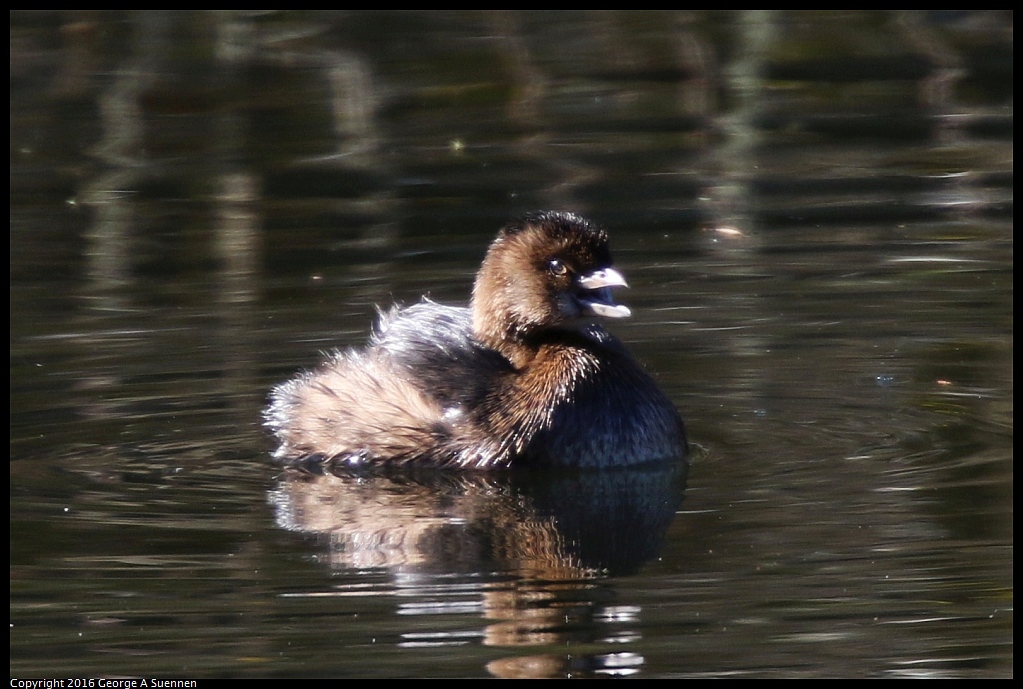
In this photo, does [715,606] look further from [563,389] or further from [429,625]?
[563,389]

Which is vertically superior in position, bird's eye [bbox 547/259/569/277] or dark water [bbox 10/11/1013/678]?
bird's eye [bbox 547/259/569/277]

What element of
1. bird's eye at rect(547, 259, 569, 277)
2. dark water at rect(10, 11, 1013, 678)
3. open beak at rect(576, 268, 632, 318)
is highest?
bird's eye at rect(547, 259, 569, 277)

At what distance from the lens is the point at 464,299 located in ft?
32.1

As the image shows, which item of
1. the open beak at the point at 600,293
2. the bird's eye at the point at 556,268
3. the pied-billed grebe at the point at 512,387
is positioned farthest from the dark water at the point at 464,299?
the bird's eye at the point at 556,268

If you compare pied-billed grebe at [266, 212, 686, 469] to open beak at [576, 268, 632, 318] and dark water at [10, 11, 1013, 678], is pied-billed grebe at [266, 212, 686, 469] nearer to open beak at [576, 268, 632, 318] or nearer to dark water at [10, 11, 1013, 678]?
open beak at [576, 268, 632, 318]

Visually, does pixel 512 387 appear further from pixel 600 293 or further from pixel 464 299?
pixel 464 299

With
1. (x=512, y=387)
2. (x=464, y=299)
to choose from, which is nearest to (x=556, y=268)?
(x=512, y=387)

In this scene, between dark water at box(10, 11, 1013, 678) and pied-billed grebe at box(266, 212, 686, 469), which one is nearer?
dark water at box(10, 11, 1013, 678)

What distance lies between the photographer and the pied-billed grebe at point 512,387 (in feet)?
24.8

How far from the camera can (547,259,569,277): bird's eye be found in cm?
760

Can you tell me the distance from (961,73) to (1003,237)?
4.61m

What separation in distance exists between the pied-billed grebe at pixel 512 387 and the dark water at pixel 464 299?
0.49ft

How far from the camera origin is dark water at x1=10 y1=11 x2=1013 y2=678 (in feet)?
19.3

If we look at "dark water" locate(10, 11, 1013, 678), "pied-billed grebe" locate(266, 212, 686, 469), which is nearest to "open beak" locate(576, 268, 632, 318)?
"pied-billed grebe" locate(266, 212, 686, 469)
